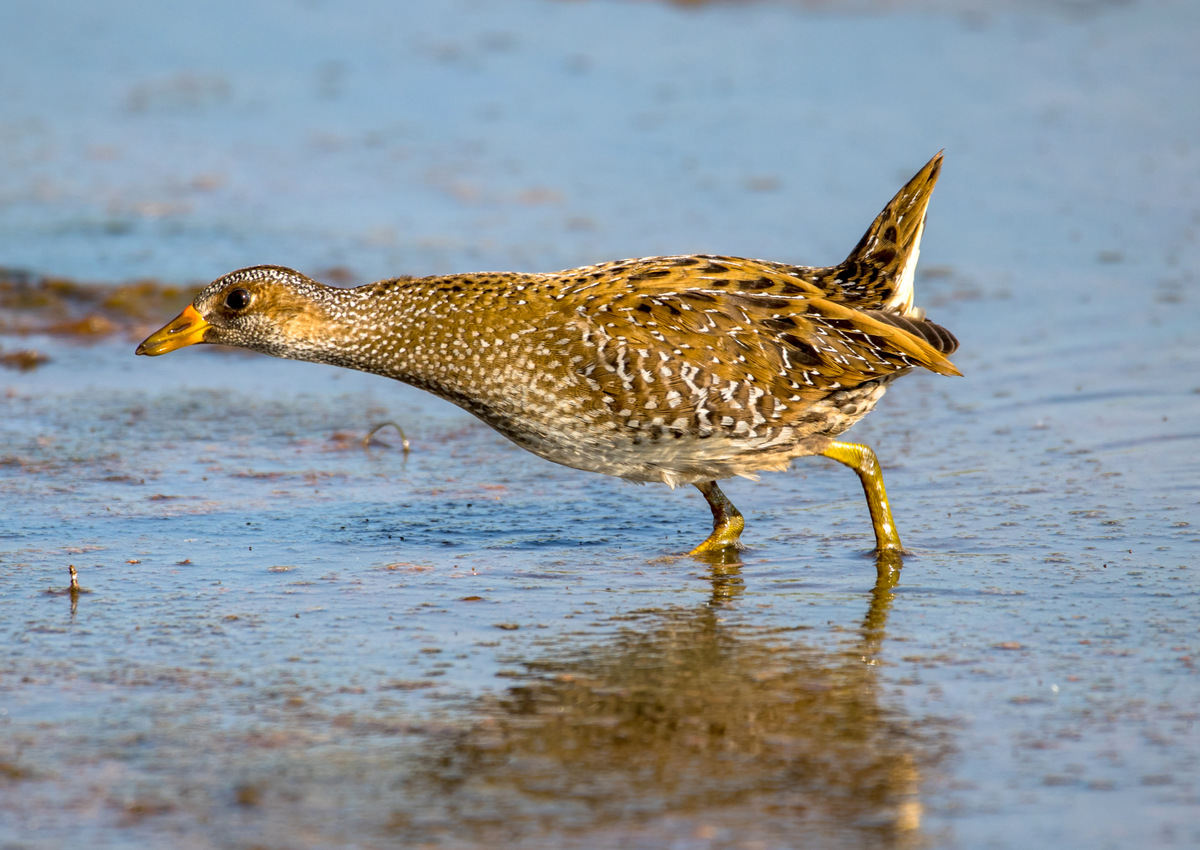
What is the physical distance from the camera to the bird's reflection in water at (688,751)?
14.2ft

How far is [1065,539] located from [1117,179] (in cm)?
690

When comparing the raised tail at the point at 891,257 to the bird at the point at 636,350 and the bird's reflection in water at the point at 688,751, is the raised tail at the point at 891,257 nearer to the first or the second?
the bird at the point at 636,350

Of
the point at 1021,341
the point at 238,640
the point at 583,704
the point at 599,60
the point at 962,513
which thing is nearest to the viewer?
the point at 583,704

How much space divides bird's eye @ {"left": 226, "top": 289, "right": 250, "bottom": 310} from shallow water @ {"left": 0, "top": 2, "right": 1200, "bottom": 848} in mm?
1044

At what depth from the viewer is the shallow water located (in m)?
4.63

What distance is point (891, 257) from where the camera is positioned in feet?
A: 24.3

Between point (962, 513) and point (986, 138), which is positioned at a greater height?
point (986, 138)

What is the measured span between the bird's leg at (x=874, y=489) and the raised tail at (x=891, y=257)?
0.72 metres

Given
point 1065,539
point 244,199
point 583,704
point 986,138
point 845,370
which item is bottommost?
point 583,704

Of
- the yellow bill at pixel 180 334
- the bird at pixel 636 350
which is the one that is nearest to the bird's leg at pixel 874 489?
the bird at pixel 636 350

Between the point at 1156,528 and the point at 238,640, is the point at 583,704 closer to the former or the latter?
the point at 238,640

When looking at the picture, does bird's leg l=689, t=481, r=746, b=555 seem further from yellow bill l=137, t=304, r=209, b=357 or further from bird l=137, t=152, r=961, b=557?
yellow bill l=137, t=304, r=209, b=357

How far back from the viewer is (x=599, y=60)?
16984mm

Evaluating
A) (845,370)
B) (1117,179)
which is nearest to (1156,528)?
(845,370)
